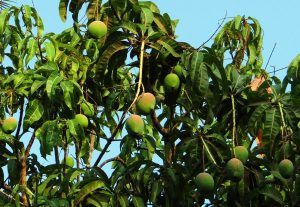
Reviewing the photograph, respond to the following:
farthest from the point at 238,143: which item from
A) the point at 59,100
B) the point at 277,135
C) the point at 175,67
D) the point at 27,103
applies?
the point at 27,103

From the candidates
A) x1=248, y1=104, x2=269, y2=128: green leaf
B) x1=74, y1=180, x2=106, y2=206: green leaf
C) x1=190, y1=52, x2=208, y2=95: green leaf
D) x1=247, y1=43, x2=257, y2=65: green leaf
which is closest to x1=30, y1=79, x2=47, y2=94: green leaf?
x1=74, y1=180, x2=106, y2=206: green leaf

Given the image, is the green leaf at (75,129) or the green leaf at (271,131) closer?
the green leaf at (271,131)

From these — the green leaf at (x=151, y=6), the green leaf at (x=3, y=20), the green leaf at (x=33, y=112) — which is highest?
the green leaf at (x=3, y=20)

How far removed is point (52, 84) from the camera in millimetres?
3570

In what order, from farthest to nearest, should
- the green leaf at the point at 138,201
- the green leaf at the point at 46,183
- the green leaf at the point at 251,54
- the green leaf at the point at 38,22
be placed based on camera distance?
the green leaf at the point at 251,54
the green leaf at the point at 38,22
the green leaf at the point at 46,183
the green leaf at the point at 138,201

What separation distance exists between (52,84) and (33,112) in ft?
0.58

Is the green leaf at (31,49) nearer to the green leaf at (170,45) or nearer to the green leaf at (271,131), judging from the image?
the green leaf at (170,45)

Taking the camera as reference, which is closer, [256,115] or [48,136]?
[256,115]

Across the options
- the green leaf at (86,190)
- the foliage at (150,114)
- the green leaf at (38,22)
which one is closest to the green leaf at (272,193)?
the foliage at (150,114)

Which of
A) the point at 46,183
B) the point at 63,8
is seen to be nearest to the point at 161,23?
the point at 63,8

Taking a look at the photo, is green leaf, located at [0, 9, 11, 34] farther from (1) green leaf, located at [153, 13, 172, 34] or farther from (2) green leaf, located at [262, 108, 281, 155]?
(2) green leaf, located at [262, 108, 281, 155]

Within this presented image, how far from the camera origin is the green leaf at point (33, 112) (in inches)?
143

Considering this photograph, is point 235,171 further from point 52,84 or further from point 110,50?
point 52,84

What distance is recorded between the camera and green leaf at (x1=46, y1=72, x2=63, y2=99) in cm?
356
